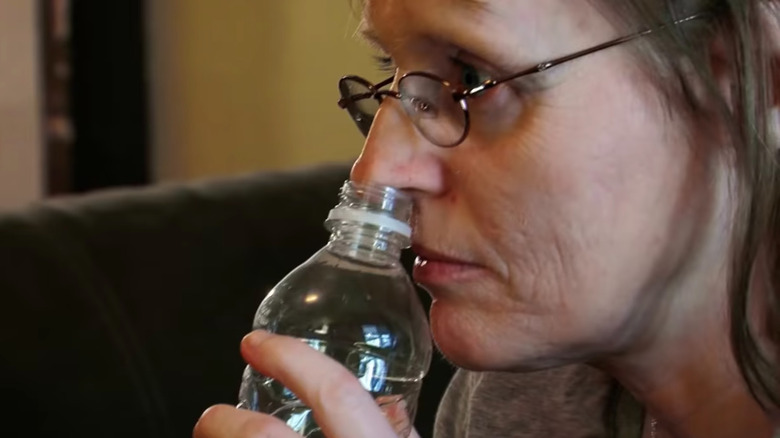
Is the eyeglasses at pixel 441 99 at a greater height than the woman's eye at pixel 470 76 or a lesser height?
lesser

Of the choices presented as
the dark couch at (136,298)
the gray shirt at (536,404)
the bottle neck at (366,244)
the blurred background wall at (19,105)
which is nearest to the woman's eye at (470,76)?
the bottle neck at (366,244)

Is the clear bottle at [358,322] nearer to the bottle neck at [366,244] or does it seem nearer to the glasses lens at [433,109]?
the bottle neck at [366,244]

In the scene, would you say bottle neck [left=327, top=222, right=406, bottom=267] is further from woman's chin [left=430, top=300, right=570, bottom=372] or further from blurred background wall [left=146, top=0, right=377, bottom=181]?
blurred background wall [left=146, top=0, right=377, bottom=181]

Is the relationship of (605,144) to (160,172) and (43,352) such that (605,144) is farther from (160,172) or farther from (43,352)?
(160,172)

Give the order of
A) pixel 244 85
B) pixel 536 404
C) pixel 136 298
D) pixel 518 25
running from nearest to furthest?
pixel 518 25 < pixel 536 404 < pixel 136 298 < pixel 244 85

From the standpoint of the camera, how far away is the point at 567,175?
2.24 ft

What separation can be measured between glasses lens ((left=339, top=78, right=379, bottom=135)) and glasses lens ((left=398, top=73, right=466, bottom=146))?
8cm

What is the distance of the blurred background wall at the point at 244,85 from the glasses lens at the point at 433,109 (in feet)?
5.65

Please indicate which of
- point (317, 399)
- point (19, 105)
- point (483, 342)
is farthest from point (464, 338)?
point (19, 105)

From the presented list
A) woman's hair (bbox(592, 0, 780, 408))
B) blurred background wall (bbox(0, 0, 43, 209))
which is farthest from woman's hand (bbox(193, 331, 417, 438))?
blurred background wall (bbox(0, 0, 43, 209))

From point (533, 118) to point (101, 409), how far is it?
0.76 meters

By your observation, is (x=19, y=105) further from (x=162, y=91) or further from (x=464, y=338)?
(x=464, y=338)

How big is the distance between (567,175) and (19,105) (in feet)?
7.07

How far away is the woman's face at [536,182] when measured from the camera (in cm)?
68
